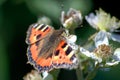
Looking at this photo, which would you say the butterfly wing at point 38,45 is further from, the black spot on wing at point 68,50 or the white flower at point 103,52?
the white flower at point 103,52

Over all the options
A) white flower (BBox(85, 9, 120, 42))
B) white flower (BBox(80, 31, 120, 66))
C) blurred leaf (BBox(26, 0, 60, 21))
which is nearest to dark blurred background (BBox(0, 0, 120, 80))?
blurred leaf (BBox(26, 0, 60, 21))

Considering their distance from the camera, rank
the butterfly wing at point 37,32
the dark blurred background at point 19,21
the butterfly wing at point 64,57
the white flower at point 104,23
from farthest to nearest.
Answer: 1. the dark blurred background at point 19,21
2. the white flower at point 104,23
3. the butterfly wing at point 37,32
4. the butterfly wing at point 64,57

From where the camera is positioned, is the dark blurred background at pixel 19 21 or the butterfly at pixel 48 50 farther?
the dark blurred background at pixel 19 21

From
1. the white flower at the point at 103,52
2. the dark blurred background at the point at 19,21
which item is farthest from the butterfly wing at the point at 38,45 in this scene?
the dark blurred background at the point at 19,21

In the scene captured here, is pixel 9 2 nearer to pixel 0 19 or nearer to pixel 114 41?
pixel 0 19

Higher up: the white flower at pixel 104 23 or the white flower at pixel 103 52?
the white flower at pixel 104 23

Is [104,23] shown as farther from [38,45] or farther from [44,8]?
[44,8]
